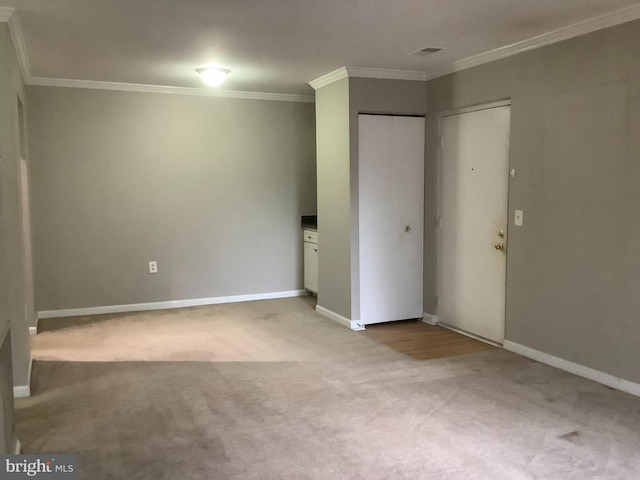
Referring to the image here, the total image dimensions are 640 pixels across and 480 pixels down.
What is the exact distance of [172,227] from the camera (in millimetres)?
6004

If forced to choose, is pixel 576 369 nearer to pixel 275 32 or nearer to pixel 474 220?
pixel 474 220

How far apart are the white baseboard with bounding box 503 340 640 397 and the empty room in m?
0.02

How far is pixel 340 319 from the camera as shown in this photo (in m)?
5.28

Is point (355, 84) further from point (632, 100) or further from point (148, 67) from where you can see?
point (632, 100)

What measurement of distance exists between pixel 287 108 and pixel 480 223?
2874 millimetres

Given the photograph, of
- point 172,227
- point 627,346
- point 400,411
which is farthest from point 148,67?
point 627,346

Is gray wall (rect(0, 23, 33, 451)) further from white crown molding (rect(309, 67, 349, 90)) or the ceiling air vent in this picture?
the ceiling air vent

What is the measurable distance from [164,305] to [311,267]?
1.71 metres

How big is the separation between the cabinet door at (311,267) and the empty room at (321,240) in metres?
0.08

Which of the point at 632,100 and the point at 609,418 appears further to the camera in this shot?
the point at 632,100

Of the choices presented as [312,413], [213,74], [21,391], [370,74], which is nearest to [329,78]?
[370,74]

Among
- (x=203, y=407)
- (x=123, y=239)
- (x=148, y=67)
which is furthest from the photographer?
(x=123, y=239)

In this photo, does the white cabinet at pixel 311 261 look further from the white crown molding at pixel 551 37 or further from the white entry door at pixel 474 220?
the white crown molding at pixel 551 37

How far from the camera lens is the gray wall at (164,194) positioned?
18.1ft
